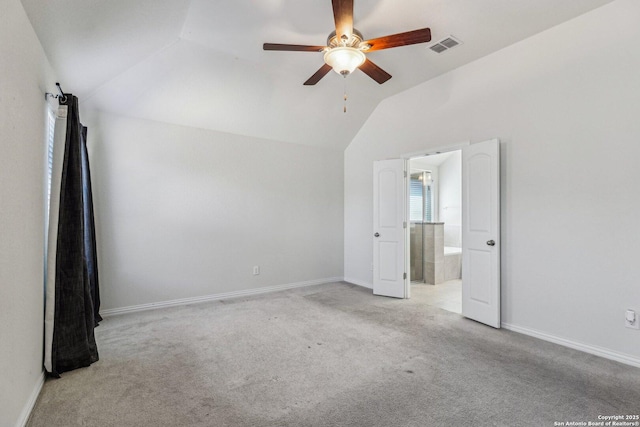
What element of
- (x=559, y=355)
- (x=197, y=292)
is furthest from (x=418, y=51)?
(x=197, y=292)

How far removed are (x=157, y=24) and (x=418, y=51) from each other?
8.99 ft

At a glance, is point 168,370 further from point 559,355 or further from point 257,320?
point 559,355

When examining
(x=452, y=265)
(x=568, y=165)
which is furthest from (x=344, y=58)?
(x=452, y=265)

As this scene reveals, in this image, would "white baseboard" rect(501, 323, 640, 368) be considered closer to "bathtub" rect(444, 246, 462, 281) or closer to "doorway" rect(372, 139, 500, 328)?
"doorway" rect(372, 139, 500, 328)

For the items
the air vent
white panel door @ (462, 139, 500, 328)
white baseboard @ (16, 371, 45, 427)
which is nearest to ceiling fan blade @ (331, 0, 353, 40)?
the air vent

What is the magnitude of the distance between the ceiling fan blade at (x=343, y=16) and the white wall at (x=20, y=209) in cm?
186

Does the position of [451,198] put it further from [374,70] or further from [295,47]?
[295,47]

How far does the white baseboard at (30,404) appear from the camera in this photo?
1.81 meters

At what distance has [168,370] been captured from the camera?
2510 mm

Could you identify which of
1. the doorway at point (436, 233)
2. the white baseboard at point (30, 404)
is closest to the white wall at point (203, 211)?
the doorway at point (436, 233)

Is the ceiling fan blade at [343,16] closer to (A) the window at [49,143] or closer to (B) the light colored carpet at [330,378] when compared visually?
(A) the window at [49,143]

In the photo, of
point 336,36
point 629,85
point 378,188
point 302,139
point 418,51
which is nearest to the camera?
point 336,36

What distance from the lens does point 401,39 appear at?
2383mm

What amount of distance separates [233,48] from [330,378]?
11.1 feet
